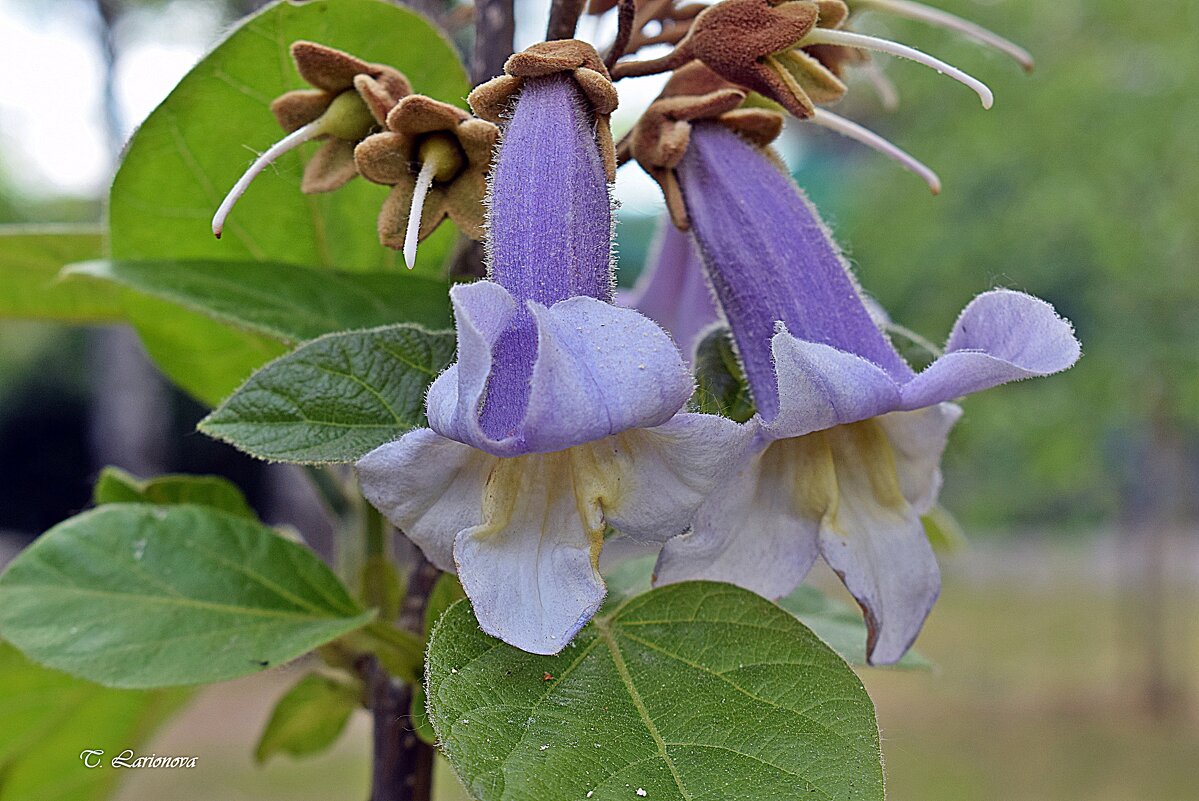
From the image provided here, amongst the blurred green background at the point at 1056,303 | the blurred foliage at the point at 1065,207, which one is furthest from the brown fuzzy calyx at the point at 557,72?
the blurred foliage at the point at 1065,207

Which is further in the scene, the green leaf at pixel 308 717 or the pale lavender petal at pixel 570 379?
the green leaf at pixel 308 717

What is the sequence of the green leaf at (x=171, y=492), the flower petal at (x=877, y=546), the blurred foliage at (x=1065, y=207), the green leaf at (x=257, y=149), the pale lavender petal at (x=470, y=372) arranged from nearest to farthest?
the pale lavender petal at (x=470, y=372) → the flower petal at (x=877, y=546) → the green leaf at (x=257, y=149) → the green leaf at (x=171, y=492) → the blurred foliage at (x=1065, y=207)

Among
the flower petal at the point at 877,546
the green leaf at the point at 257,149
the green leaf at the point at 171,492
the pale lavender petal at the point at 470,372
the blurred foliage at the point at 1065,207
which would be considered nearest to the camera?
the pale lavender petal at the point at 470,372

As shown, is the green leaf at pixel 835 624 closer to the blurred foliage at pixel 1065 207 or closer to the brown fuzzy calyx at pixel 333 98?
the brown fuzzy calyx at pixel 333 98

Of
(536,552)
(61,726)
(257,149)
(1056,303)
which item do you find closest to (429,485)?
(536,552)

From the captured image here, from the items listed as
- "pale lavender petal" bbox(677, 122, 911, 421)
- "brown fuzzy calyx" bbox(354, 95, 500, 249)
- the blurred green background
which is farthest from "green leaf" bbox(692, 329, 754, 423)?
the blurred green background

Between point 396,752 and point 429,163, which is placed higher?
point 429,163

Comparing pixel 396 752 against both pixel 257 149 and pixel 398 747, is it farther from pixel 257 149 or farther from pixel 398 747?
pixel 257 149
